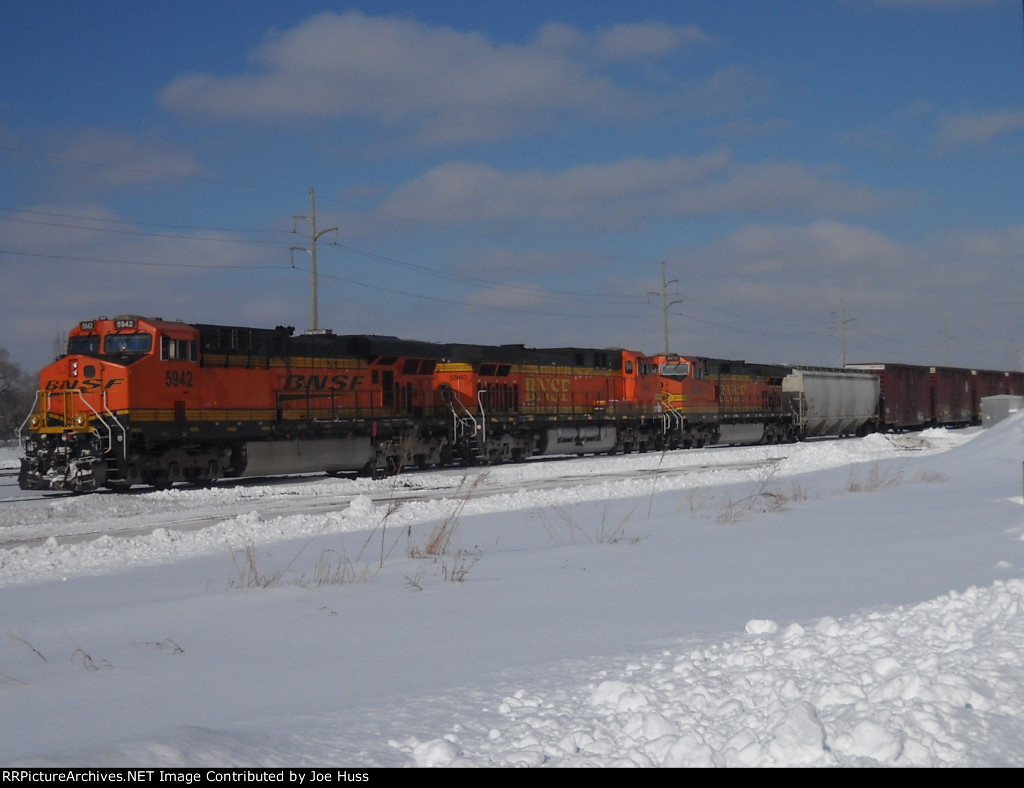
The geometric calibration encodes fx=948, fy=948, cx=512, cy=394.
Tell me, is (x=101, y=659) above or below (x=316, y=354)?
below

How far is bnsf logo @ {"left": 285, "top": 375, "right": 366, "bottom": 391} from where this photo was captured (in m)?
23.5

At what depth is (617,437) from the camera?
1352 inches

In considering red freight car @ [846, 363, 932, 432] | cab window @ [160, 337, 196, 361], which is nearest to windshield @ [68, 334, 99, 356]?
cab window @ [160, 337, 196, 361]

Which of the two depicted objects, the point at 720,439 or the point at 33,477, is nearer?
the point at 33,477

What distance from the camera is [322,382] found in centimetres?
2431

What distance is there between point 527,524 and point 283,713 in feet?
29.4

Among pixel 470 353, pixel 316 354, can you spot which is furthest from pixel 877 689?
pixel 470 353

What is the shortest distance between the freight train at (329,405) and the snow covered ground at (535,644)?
7559mm

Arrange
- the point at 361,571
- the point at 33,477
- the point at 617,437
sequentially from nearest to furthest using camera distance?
1. the point at 361,571
2. the point at 33,477
3. the point at 617,437

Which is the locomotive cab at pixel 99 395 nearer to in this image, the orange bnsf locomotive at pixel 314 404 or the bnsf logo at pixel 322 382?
the orange bnsf locomotive at pixel 314 404

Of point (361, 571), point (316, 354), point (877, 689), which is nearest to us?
point (877, 689)

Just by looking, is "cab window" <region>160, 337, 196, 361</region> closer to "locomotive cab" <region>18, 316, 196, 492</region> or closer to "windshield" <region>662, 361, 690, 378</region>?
"locomotive cab" <region>18, 316, 196, 492</region>

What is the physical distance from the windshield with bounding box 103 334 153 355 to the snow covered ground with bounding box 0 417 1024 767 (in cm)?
813

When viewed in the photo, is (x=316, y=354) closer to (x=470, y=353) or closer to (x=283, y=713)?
(x=470, y=353)
